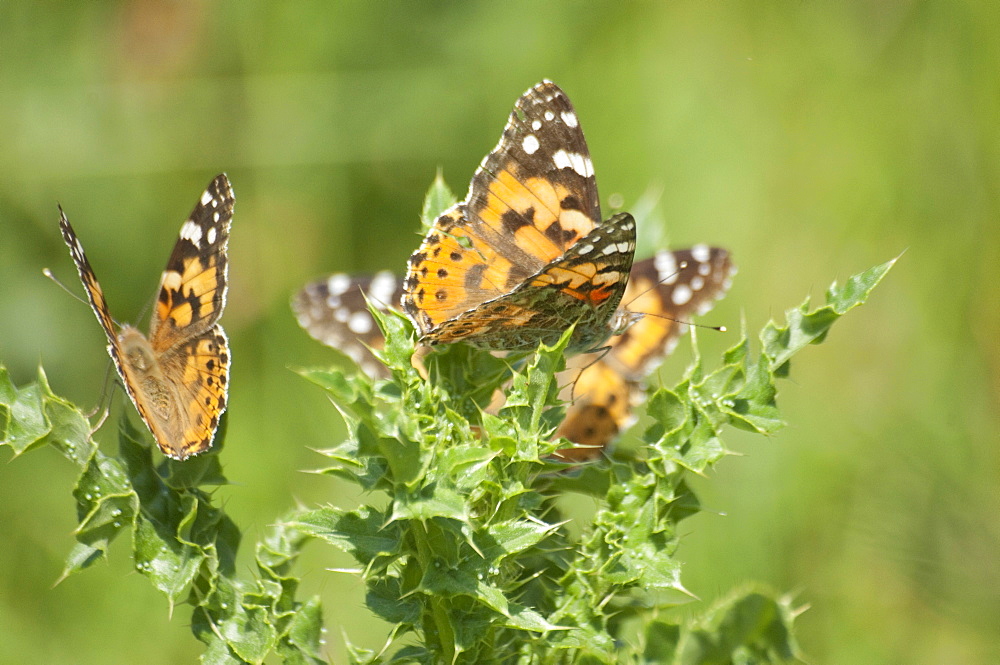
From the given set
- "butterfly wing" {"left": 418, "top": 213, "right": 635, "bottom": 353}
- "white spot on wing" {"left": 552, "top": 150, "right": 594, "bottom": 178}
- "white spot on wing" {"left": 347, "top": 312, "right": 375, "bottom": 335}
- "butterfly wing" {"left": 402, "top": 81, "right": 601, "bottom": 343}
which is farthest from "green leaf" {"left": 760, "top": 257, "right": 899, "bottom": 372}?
"white spot on wing" {"left": 347, "top": 312, "right": 375, "bottom": 335}

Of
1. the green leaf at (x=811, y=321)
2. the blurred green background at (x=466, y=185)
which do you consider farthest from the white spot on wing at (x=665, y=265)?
the blurred green background at (x=466, y=185)

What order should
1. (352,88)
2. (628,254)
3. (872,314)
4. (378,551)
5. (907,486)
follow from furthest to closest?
(352,88), (872,314), (907,486), (628,254), (378,551)

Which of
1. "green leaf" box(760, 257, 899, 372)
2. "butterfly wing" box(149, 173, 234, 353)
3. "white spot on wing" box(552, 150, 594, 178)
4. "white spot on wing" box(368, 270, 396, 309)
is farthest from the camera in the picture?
"white spot on wing" box(368, 270, 396, 309)

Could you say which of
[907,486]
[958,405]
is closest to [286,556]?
[907,486]

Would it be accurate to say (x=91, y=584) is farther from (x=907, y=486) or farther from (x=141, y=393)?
(x=907, y=486)

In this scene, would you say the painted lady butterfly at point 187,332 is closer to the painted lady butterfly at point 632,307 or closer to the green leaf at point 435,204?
the painted lady butterfly at point 632,307

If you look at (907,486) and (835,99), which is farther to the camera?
(835,99)

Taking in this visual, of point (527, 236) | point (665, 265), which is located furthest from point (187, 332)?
point (665, 265)

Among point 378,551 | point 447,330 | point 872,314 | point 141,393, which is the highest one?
point 872,314

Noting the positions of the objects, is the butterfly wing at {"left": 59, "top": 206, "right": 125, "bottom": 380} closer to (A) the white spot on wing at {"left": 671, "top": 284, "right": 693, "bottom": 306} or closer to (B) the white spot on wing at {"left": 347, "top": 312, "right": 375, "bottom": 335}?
(B) the white spot on wing at {"left": 347, "top": 312, "right": 375, "bottom": 335}
